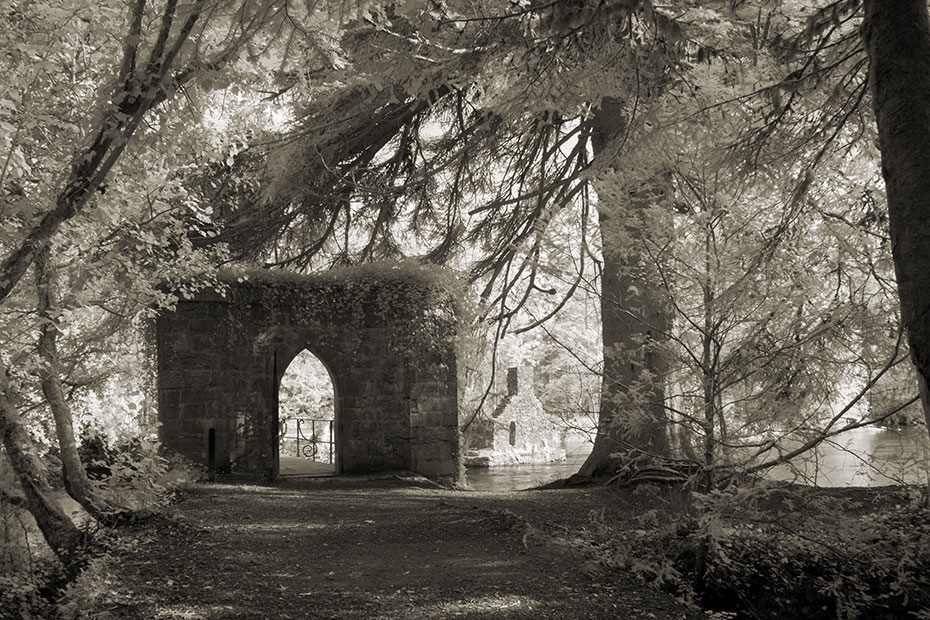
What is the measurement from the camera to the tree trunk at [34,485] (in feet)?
16.1

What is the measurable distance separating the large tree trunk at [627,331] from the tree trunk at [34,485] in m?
3.30

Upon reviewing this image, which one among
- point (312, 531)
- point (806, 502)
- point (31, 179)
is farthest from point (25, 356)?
point (806, 502)

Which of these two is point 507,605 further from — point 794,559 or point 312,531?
point 312,531

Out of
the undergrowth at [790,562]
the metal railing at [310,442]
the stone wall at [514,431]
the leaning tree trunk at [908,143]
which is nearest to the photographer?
the leaning tree trunk at [908,143]

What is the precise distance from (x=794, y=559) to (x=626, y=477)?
377 centimetres

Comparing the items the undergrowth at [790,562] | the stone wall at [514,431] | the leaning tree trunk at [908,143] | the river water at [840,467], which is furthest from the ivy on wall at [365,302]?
the stone wall at [514,431]

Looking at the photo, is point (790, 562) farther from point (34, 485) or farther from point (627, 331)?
point (34, 485)

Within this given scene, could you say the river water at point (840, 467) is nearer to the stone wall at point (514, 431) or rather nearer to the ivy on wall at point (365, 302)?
the stone wall at point (514, 431)

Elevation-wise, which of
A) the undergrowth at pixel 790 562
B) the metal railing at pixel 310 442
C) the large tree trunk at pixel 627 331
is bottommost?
the undergrowth at pixel 790 562

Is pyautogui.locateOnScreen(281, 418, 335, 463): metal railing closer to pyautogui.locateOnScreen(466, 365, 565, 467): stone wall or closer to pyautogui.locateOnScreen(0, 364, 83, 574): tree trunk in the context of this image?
pyautogui.locateOnScreen(466, 365, 565, 467): stone wall

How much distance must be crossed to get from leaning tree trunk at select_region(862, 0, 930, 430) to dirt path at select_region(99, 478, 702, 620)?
2.28 m

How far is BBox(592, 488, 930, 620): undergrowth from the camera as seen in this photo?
5.08m

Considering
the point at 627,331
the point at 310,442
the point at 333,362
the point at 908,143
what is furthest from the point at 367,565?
the point at 310,442

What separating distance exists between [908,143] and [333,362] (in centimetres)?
921
